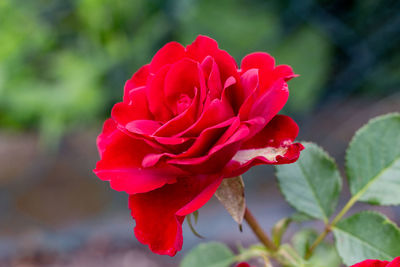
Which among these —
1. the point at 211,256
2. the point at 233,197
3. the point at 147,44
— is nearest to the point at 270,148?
the point at 233,197

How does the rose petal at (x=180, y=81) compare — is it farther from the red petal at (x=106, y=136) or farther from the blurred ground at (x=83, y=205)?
the blurred ground at (x=83, y=205)

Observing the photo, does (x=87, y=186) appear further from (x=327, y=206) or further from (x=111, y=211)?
(x=327, y=206)

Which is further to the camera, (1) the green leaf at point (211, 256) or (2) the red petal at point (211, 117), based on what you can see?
(1) the green leaf at point (211, 256)

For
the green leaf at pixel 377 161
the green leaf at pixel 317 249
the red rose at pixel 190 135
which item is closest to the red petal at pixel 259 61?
the red rose at pixel 190 135

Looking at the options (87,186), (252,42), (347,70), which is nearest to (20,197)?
(87,186)

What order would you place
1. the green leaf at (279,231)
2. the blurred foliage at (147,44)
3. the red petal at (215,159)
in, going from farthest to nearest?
the blurred foliage at (147,44) < the green leaf at (279,231) < the red petal at (215,159)

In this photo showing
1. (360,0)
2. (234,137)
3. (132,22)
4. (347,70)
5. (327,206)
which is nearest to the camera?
(234,137)

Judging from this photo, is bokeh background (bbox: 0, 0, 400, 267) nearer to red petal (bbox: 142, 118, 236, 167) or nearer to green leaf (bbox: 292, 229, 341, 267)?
green leaf (bbox: 292, 229, 341, 267)
